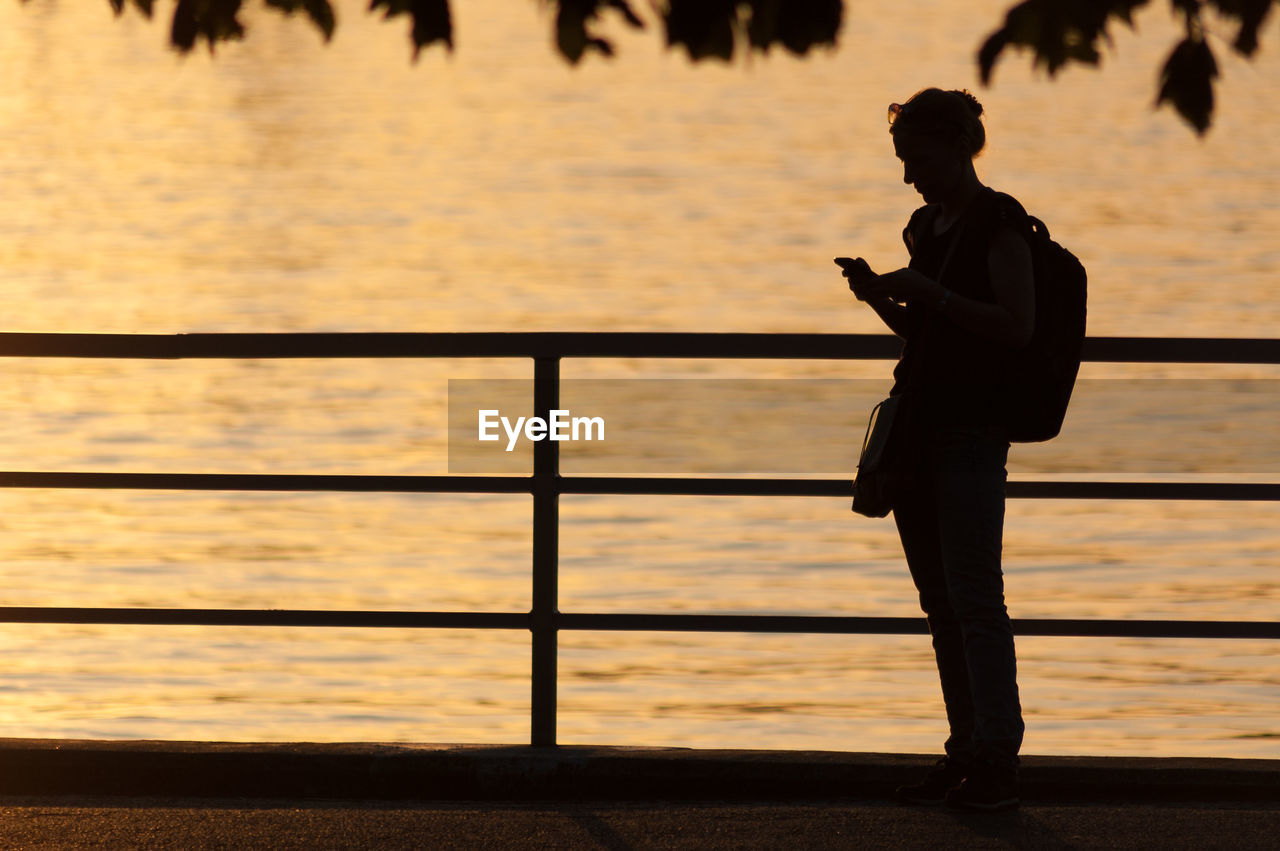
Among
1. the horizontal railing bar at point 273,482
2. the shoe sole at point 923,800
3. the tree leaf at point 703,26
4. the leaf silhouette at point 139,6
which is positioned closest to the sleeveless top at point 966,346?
the shoe sole at point 923,800

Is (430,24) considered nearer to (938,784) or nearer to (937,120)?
(937,120)

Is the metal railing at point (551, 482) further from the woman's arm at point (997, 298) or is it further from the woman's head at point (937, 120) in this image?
the woman's head at point (937, 120)

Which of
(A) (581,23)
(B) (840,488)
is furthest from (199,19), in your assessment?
(B) (840,488)

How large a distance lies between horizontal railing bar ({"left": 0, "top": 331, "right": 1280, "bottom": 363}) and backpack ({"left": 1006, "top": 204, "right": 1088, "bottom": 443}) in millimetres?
369

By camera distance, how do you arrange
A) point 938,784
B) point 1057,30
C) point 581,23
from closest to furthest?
point 1057,30, point 581,23, point 938,784

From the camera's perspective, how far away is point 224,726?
7871 millimetres

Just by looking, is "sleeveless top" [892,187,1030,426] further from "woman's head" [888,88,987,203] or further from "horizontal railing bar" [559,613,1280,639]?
"horizontal railing bar" [559,613,1280,639]

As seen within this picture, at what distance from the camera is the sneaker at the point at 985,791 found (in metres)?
5.42

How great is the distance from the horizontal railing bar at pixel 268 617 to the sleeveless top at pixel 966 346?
116 cm

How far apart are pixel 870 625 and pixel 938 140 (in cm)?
120

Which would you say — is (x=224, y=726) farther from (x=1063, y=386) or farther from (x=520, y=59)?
(x=520, y=59)

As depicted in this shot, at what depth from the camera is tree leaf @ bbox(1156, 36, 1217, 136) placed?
13.6ft

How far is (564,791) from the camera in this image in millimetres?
5766

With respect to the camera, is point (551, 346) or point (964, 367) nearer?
point (964, 367)
